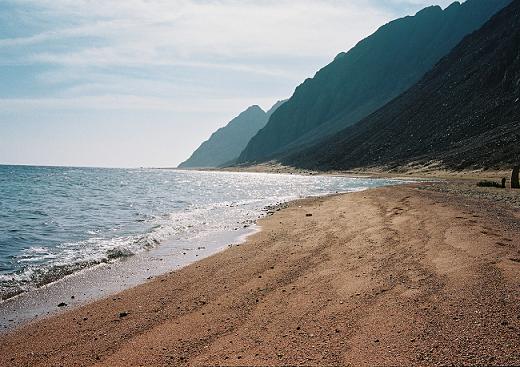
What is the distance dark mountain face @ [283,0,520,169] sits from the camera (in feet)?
290

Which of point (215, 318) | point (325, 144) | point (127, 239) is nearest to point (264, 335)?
point (215, 318)

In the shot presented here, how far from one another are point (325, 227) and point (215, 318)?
13.0 meters

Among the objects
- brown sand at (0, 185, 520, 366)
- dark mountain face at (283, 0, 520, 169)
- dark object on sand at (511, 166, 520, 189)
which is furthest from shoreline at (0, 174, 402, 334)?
dark mountain face at (283, 0, 520, 169)

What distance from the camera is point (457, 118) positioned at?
116500 millimetres

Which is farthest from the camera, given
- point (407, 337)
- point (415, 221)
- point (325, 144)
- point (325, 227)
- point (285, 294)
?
point (325, 144)

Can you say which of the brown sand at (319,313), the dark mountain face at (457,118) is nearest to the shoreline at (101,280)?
the brown sand at (319,313)

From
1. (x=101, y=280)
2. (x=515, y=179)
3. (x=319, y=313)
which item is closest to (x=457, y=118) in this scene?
(x=515, y=179)

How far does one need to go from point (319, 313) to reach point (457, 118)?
124 m

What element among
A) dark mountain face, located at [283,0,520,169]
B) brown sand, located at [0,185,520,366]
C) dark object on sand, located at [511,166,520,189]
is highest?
dark mountain face, located at [283,0,520,169]

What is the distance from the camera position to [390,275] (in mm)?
11336

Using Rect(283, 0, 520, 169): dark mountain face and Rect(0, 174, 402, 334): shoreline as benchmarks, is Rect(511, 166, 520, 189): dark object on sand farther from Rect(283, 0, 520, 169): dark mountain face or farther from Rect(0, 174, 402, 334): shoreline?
Rect(283, 0, 520, 169): dark mountain face

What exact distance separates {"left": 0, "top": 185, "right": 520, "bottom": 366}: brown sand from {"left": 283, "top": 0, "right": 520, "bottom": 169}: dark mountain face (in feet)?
224

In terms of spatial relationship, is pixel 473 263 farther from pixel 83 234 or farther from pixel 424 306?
pixel 83 234

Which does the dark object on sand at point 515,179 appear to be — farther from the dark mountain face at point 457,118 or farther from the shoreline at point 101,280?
the dark mountain face at point 457,118
